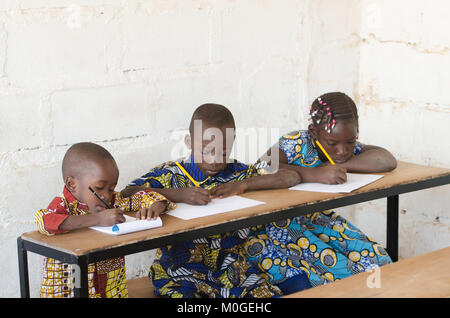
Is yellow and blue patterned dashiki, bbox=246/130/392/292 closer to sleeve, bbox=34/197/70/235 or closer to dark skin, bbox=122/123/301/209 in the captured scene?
dark skin, bbox=122/123/301/209

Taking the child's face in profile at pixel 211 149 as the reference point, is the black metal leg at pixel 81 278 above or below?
below

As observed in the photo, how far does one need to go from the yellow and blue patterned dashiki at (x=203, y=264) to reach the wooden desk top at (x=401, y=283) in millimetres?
798

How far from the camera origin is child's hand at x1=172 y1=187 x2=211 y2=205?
119 inches

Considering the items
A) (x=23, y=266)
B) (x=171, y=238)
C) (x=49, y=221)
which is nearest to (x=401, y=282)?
(x=171, y=238)

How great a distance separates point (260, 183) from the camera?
10.8ft

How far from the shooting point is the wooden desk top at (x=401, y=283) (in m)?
2.41

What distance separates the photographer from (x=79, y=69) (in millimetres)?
3574

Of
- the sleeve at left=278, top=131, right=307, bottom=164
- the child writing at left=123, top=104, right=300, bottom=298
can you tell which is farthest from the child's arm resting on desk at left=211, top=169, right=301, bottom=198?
the sleeve at left=278, top=131, right=307, bottom=164

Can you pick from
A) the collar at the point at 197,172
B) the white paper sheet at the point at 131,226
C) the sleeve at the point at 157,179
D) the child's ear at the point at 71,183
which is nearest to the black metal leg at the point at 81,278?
the white paper sheet at the point at 131,226

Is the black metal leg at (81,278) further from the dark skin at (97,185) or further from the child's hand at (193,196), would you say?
the child's hand at (193,196)

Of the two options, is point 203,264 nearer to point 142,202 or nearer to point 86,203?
point 142,202

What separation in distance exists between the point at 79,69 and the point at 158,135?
0.62m

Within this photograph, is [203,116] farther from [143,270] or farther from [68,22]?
[143,270]
